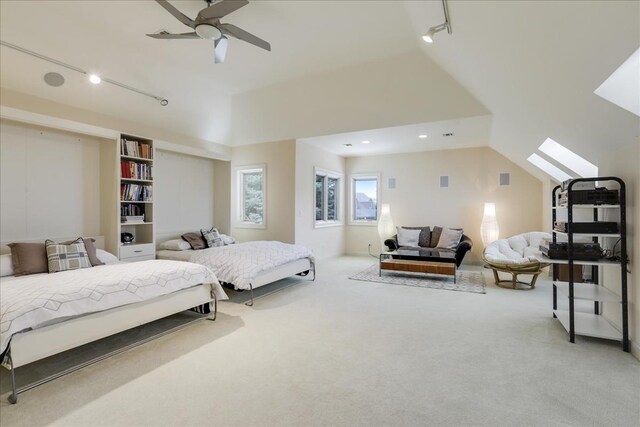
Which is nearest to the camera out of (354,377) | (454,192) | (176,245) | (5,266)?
(354,377)

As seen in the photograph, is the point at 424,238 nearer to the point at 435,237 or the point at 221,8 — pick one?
the point at 435,237

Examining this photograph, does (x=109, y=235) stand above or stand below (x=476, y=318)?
above

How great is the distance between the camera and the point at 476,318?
345 centimetres

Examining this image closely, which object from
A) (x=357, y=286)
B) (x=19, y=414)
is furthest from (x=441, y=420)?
(x=357, y=286)

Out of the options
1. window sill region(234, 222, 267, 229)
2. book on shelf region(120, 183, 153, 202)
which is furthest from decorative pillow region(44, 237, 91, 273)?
window sill region(234, 222, 267, 229)

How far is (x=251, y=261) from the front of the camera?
4027mm

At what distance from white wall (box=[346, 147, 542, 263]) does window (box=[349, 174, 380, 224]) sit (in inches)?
7.0

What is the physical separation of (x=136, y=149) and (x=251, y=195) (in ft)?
8.08

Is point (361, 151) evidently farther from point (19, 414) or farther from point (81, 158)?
point (19, 414)

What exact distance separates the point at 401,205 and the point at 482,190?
5.73 ft

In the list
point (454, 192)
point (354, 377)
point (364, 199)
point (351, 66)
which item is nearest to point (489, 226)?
point (454, 192)

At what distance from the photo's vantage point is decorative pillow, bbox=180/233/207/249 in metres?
5.36

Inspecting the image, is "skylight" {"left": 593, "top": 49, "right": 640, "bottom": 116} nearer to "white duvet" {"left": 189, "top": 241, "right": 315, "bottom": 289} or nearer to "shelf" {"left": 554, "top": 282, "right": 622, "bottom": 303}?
"shelf" {"left": 554, "top": 282, "right": 622, "bottom": 303}

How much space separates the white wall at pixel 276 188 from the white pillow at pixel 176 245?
1.56 m
